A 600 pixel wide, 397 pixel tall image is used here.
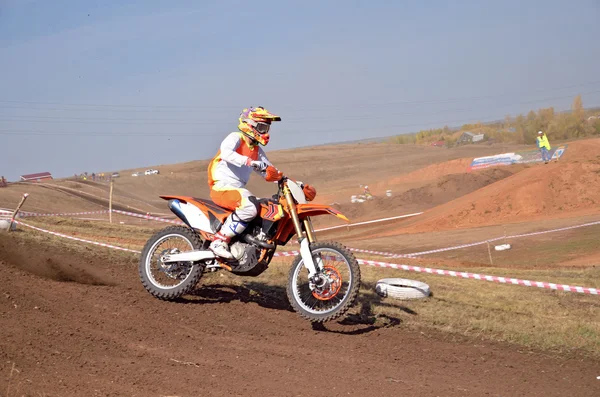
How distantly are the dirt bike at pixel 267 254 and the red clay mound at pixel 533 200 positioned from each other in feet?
69.8

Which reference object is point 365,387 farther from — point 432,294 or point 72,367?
point 432,294

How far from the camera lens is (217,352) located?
6043 mm

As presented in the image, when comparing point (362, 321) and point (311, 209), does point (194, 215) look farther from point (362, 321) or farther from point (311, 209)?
point (362, 321)

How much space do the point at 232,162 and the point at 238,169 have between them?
390mm

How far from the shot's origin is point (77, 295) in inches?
289

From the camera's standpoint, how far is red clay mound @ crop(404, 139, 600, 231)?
27.4 m

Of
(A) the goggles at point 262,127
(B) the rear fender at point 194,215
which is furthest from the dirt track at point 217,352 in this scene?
(A) the goggles at point 262,127

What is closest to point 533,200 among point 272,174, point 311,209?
point 311,209

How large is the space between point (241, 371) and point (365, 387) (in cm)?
110

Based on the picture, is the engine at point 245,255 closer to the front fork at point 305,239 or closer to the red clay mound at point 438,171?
A: the front fork at point 305,239

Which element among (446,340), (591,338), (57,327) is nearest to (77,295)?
(57,327)

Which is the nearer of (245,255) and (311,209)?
(311,209)

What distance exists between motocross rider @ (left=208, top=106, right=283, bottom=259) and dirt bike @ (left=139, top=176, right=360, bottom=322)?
114mm

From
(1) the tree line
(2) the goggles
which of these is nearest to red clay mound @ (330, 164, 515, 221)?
(2) the goggles
